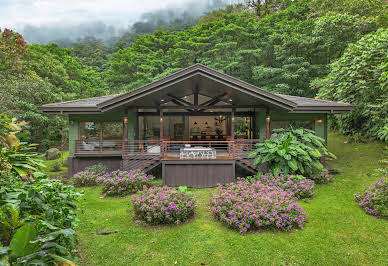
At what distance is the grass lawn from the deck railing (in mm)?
2895

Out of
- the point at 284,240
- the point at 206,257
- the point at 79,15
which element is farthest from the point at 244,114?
the point at 79,15

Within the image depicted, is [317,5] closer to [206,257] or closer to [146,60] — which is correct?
[146,60]

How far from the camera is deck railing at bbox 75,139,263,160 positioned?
9.07m

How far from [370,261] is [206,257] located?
3248 millimetres

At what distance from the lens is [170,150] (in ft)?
37.7

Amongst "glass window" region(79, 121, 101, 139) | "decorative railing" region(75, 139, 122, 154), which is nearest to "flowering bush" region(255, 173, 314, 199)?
"decorative railing" region(75, 139, 122, 154)

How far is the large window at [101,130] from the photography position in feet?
39.1

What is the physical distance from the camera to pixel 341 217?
5.82 m

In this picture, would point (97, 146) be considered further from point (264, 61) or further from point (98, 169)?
point (264, 61)

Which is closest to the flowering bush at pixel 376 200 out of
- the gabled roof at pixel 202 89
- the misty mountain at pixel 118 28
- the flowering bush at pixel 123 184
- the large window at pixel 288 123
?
the gabled roof at pixel 202 89

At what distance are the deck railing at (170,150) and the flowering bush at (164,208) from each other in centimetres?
306

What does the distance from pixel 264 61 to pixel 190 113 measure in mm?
14190

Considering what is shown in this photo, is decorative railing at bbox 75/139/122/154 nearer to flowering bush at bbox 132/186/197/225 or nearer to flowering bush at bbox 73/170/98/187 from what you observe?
flowering bush at bbox 73/170/98/187

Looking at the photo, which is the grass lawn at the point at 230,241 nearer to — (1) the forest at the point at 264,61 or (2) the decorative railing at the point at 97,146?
(1) the forest at the point at 264,61
